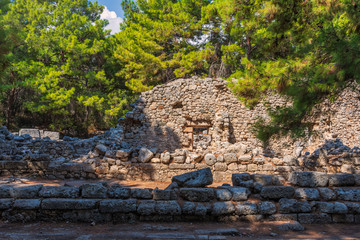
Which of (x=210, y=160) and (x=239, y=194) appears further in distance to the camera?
(x=210, y=160)

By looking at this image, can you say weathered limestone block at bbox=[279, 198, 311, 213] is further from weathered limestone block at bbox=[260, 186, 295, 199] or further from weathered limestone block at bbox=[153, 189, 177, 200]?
weathered limestone block at bbox=[153, 189, 177, 200]

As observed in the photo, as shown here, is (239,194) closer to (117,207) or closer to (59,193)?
(117,207)

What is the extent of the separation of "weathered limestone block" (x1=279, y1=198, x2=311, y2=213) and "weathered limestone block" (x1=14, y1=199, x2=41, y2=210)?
4.09m

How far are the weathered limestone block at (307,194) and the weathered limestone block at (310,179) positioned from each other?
21 cm

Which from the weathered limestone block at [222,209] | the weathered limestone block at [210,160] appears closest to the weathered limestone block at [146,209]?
the weathered limestone block at [222,209]

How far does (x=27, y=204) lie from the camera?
3.92m

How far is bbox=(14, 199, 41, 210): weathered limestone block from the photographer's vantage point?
390 cm

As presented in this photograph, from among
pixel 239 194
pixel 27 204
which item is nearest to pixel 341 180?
pixel 239 194

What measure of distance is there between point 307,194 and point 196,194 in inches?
80.4

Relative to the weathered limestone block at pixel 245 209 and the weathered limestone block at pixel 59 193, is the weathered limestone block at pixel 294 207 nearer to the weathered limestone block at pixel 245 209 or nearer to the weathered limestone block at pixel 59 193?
the weathered limestone block at pixel 245 209

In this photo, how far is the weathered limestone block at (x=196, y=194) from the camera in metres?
4.18

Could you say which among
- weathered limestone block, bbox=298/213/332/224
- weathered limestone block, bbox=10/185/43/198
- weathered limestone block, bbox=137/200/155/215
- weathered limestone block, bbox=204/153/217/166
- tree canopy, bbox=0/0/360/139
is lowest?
weathered limestone block, bbox=298/213/332/224

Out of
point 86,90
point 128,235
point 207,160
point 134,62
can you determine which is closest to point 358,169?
point 207,160

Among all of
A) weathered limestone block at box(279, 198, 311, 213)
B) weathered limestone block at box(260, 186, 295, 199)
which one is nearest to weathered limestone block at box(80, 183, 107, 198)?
weathered limestone block at box(260, 186, 295, 199)
